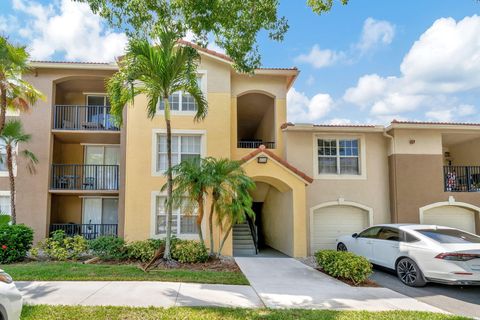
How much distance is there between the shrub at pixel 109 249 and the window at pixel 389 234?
9040mm

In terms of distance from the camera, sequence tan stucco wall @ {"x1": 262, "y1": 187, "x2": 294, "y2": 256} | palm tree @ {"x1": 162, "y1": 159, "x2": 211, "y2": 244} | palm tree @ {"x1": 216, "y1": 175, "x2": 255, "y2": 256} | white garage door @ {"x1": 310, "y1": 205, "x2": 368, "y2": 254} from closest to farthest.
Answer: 1. palm tree @ {"x1": 162, "y1": 159, "x2": 211, "y2": 244}
2. palm tree @ {"x1": 216, "y1": 175, "x2": 255, "y2": 256}
3. tan stucco wall @ {"x1": 262, "y1": 187, "x2": 294, "y2": 256}
4. white garage door @ {"x1": 310, "y1": 205, "x2": 368, "y2": 254}

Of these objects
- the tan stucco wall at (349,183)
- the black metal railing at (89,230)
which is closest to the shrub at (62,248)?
the black metal railing at (89,230)

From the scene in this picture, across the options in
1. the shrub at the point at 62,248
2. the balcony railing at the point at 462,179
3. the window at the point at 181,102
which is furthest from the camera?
the balcony railing at the point at 462,179

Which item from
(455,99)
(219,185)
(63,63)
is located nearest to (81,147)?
(63,63)

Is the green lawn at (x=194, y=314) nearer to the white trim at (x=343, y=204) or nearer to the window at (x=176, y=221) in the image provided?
the window at (x=176, y=221)

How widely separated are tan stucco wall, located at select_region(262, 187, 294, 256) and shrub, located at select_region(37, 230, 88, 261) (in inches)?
321

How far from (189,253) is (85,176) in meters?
8.24

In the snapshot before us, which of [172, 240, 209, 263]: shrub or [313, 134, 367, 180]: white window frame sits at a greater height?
[313, 134, 367, 180]: white window frame

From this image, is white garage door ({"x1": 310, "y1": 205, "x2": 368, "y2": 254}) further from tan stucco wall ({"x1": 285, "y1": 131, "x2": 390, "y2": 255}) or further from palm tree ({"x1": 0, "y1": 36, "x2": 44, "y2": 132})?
palm tree ({"x1": 0, "y1": 36, "x2": 44, "y2": 132})

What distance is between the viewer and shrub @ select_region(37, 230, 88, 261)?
11.2 m

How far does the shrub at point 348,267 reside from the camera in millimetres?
8898

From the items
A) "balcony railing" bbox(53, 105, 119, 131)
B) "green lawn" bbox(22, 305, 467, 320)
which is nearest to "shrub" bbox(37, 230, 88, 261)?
"green lawn" bbox(22, 305, 467, 320)

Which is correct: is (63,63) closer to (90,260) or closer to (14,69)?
(14,69)

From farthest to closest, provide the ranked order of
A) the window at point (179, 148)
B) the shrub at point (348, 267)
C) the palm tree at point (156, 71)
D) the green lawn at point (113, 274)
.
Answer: the window at point (179, 148)
the palm tree at point (156, 71)
the shrub at point (348, 267)
the green lawn at point (113, 274)
